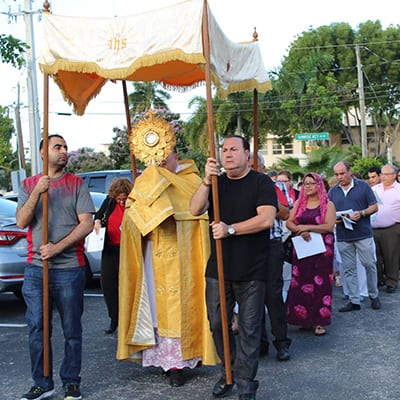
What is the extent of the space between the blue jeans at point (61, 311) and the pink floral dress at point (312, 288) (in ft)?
9.75

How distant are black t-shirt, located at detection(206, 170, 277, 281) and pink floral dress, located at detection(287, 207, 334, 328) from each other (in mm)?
2575

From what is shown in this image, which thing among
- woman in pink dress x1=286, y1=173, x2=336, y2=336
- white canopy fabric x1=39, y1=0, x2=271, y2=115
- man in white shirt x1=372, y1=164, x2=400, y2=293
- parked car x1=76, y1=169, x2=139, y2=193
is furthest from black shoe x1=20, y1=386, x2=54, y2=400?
parked car x1=76, y1=169, x2=139, y2=193

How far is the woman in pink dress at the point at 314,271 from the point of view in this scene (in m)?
7.16

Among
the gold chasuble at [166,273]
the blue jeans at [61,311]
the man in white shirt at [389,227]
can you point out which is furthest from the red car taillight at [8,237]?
the man in white shirt at [389,227]

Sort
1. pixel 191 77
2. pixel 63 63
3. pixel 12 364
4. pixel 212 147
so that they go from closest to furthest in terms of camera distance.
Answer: pixel 212 147, pixel 63 63, pixel 12 364, pixel 191 77

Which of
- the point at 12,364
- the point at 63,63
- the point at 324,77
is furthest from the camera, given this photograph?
the point at 324,77

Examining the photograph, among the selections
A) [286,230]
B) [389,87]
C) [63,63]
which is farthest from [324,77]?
[63,63]

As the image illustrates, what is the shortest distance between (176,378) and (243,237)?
1466mm

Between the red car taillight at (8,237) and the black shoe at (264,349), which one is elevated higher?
the red car taillight at (8,237)

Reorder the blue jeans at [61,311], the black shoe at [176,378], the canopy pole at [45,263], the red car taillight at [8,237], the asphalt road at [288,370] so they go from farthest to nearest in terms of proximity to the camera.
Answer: the red car taillight at [8,237] < the black shoe at [176,378] < the asphalt road at [288,370] < the blue jeans at [61,311] < the canopy pole at [45,263]

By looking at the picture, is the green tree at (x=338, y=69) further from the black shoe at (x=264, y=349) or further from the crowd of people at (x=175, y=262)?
the black shoe at (x=264, y=349)

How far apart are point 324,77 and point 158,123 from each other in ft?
114

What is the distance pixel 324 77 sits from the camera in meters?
38.9

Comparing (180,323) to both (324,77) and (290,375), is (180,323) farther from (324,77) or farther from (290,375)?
(324,77)
